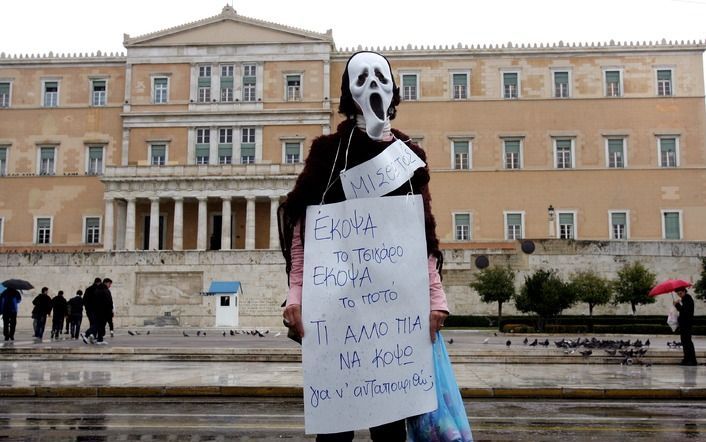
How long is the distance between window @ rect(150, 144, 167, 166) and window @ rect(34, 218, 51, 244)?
26.6 ft

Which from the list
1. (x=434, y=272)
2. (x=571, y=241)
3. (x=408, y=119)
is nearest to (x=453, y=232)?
(x=408, y=119)

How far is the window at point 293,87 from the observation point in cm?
5141

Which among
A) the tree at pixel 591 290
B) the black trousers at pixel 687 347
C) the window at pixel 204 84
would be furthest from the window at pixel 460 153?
A: the black trousers at pixel 687 347

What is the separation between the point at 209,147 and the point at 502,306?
23885mm

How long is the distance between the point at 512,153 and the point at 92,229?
2831 cm

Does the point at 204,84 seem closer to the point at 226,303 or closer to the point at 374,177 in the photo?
the point at 226,303

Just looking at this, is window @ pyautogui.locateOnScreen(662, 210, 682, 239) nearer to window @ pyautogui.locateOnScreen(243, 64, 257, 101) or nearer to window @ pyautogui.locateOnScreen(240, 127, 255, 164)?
window @ pyautogui.locateOnScreen(240, 127, 255, 164)

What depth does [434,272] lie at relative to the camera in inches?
155

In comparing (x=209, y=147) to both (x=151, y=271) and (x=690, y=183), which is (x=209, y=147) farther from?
(x=690, y=183)

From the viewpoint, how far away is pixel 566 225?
49312 millimetres

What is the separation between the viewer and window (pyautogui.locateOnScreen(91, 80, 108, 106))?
52.6 m

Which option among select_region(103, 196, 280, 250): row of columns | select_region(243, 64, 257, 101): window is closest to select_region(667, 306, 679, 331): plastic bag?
select_region(103, 196, 280, 250): row of columns

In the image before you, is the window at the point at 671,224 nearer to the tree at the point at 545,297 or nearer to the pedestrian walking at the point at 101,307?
the tree at the point at 545,297

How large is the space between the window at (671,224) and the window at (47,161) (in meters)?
40.4
